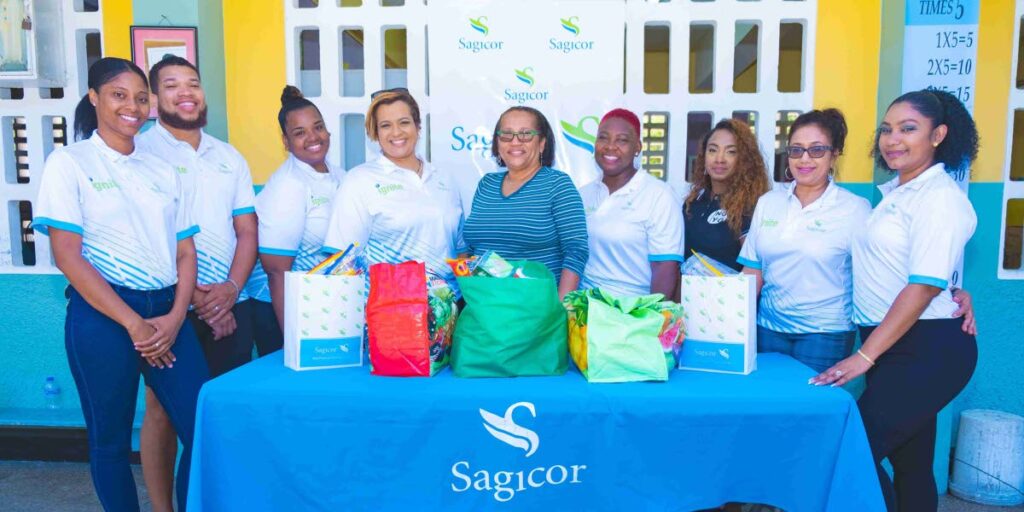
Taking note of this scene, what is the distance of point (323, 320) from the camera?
1.94m

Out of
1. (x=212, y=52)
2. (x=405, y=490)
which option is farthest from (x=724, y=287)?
(x=212, y=52)

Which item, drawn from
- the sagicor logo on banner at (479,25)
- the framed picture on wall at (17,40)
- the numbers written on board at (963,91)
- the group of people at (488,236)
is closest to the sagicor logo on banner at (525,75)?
the sagicor logo on banner at (479,25)

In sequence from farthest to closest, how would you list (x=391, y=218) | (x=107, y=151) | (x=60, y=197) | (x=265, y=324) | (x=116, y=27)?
(x=116, y=27)
(x=265, y=324)
(x=391, y=218)
(x=107, y=151)
(x=60, y=197)

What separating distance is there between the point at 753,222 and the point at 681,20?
1.40 metres

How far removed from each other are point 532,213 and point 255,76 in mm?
2030

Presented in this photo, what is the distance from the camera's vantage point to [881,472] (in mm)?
2135

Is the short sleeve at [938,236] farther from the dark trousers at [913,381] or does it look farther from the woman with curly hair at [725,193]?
the woman with curly hair at [725,193]

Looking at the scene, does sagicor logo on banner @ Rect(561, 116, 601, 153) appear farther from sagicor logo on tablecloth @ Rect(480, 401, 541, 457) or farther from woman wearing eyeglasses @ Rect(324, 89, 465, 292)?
sagicor logo on tablecloth @ Rect(480, 401, 541, 457)

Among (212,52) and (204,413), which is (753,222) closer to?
(204,413)

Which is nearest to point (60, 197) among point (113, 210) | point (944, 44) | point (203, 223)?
point (113, 210)

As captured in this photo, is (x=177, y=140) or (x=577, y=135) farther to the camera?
(x=577, y=135)

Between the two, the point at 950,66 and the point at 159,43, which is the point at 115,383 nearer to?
the point at 159,43

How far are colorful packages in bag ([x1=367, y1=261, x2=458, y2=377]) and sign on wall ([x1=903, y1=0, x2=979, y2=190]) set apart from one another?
101 inches

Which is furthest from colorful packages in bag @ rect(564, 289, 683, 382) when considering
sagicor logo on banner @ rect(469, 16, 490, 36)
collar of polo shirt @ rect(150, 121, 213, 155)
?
sagicor logo on banner @ rect(469, 16, 490, 36)
